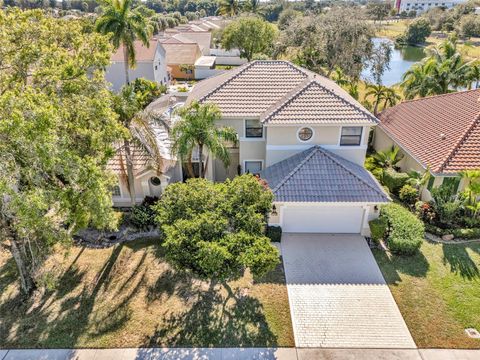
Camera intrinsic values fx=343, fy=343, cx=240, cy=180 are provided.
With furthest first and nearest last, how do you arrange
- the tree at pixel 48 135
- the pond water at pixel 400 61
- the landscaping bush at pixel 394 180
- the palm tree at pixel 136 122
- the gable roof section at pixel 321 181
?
the pond water at pixel 400 61 → the landscaping bush at pixel 394 180 → the gable roof section at pixel 321 181 → the palm tree at pixel 136 122 → the tree at pixel 48 135

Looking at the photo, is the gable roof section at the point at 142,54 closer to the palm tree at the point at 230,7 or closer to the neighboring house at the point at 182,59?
the neighboring house at the point at 182,59

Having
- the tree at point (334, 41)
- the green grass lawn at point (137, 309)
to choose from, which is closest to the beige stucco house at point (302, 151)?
the green grass lawn at point (137, 309)

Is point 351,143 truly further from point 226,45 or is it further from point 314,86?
point 226,45

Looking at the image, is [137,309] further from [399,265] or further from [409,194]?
[409,194]

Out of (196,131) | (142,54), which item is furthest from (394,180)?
(142,54)

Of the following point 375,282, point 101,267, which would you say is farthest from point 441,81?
point 101,267
